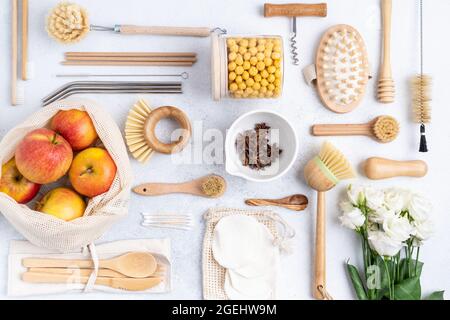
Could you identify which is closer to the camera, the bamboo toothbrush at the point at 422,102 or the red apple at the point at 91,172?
the red apple at the point at 91,172

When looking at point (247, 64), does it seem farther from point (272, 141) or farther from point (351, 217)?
point (351, 217)

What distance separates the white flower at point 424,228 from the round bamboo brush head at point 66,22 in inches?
32.7

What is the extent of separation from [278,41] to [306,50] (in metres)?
0.13

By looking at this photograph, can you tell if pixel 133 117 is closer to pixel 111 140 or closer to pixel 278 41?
pixel 111 140

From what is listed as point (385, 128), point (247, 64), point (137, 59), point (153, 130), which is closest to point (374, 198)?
point (385, 128)

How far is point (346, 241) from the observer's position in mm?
1149

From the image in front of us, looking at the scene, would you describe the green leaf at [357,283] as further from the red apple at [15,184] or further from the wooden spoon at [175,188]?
the red apple at [15,184]

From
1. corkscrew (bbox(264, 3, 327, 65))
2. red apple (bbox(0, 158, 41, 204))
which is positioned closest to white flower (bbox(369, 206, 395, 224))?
corkscrew (bbox(264, 3, 327, 65))

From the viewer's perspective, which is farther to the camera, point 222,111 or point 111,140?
point 222,111

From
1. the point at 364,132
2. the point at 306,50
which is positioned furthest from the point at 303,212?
the point at 306,50

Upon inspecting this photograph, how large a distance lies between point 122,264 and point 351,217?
505 mm

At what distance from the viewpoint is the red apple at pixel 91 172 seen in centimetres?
101

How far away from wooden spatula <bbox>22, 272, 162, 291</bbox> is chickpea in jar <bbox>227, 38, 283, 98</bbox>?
18.0 inches

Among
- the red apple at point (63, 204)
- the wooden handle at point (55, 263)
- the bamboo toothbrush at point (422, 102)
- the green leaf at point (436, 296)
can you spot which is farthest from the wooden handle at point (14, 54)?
the green leaf at point (436, 296)
